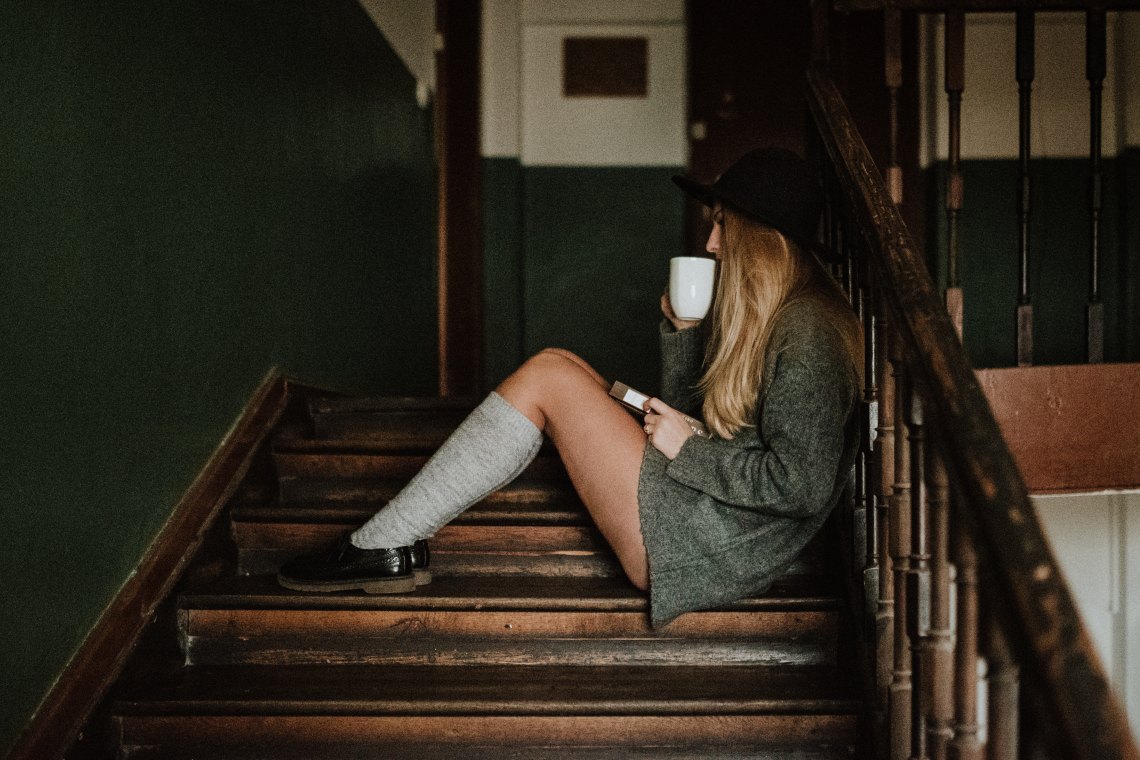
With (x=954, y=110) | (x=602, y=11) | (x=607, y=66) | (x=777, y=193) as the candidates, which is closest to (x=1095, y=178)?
(x=954, y=110)

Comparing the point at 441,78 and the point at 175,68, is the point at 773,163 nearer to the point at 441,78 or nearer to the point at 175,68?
the point at 175,68

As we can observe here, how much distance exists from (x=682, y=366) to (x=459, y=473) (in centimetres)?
49

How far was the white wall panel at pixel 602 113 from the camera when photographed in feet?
13.3

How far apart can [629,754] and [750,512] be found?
439 millimetres

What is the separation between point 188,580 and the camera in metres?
1.66

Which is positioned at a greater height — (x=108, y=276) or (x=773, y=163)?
(x=773, y=163)

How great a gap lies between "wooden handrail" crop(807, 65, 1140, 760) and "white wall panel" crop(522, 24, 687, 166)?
110 inches

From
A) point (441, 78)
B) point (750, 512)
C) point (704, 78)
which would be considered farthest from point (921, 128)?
point (750, 512)

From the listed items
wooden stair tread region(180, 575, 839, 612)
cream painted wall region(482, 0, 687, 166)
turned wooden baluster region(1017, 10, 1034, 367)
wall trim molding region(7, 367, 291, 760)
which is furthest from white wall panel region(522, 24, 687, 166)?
wooden stair tread region(180, 575, 839, 612)

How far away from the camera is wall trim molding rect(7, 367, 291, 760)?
4.27 ft

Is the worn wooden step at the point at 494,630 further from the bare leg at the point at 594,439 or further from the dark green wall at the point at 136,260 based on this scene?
the dark green wall at the point at 136,260

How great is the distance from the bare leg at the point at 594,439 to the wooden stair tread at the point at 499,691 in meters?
0.20

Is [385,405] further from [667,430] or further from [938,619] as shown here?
[938,619]

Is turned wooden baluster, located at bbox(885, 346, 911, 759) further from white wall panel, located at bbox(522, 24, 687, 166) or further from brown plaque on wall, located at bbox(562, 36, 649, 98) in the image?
brown plaque on wall, located at bbox(562, 36, 649, 98)
